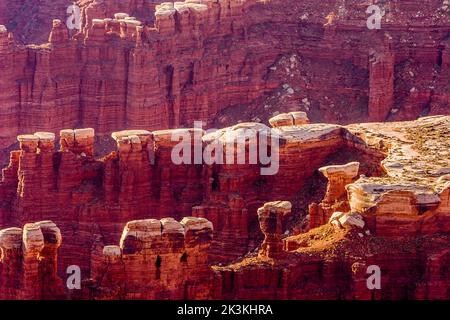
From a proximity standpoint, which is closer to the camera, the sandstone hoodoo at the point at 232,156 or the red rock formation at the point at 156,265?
the red rock formation at the point at 156,265

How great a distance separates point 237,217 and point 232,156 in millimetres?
2042

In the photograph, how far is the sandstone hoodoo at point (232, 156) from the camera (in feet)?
198

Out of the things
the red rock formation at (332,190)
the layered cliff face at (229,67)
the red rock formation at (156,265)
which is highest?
the layered cliff face at (229,67)

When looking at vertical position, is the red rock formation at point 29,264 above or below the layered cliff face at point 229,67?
below

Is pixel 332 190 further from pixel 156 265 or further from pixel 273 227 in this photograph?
pixel 156 265

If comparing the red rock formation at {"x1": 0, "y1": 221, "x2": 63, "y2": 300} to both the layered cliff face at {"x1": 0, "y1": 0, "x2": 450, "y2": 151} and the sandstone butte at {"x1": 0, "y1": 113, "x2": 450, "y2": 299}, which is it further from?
the layered cliff face at {"x1": 0, "y1": 0, "x2": 450, "y2": 151}

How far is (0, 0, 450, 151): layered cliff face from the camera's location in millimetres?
99188

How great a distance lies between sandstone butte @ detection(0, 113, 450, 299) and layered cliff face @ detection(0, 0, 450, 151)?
82.6ft

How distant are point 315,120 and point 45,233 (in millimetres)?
40725

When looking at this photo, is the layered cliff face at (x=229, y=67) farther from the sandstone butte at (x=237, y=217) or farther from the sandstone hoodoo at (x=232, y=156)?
the sandstone butte at (x=237, y=217)

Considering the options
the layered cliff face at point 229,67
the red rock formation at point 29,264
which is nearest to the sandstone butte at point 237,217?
the red rock formation at point 29,264

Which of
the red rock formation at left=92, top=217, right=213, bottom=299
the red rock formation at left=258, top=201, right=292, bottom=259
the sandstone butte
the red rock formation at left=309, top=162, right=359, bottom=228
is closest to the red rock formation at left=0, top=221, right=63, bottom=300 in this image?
the sandstone butte

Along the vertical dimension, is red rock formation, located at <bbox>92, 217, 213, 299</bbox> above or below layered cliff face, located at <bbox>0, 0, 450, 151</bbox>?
below

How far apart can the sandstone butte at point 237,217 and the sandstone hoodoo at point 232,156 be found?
0.21ft
